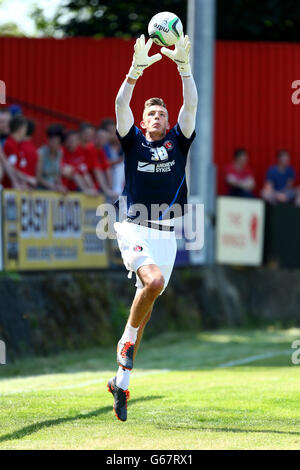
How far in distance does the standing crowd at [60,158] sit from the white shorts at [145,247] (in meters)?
5.48

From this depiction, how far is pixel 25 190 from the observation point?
1348 centimetres

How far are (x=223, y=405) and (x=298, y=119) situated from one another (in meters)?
16.4

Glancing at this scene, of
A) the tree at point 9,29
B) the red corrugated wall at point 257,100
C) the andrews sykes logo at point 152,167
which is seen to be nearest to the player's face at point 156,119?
the andrews sykes logo at point 152,167

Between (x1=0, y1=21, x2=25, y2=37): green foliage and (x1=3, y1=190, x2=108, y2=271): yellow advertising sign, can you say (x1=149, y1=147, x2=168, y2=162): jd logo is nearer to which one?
A: (x1=3, y1=190, x2=108, y2=271): yellow advertising sign

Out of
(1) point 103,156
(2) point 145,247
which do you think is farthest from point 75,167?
(2) point 145,247

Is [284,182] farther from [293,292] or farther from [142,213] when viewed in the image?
[142,213]

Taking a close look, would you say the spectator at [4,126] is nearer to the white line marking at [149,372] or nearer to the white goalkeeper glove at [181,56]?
the white line marking at [149,372]

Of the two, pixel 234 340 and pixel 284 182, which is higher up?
pixel 284 182

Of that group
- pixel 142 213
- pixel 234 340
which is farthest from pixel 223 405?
pixel 234 340

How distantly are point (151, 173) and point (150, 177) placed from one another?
4cm

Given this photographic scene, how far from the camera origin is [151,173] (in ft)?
26.8

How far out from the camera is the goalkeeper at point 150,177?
317 inches

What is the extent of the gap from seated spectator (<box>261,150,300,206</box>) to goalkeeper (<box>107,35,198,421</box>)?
40.0 feet

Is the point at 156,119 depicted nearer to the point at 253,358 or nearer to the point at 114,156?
the point at 253,358
